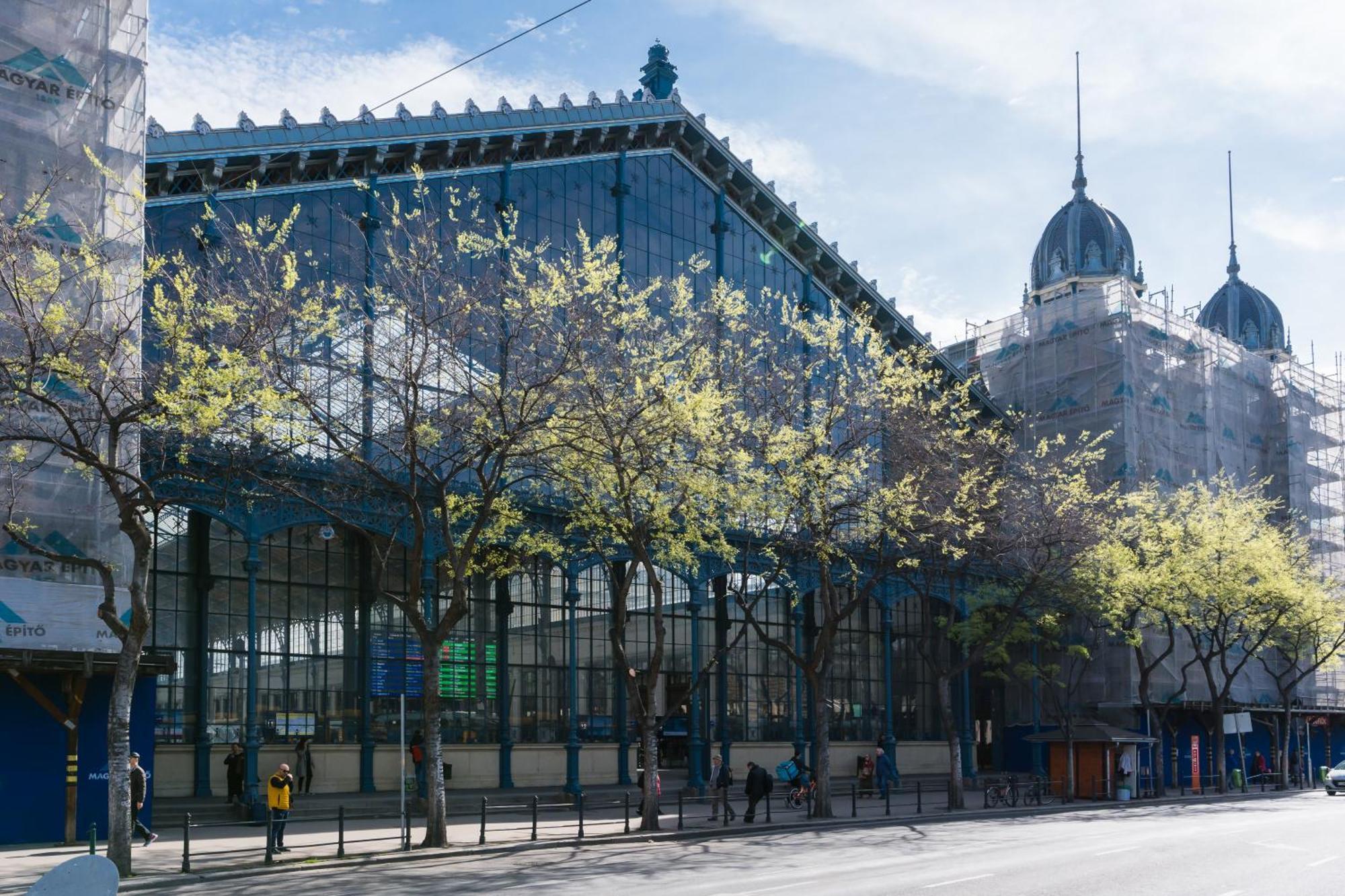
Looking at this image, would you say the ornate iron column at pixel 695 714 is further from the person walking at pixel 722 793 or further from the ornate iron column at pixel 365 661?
the ornate iron column at pixel 365 661

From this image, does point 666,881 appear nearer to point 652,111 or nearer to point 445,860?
point 445,860

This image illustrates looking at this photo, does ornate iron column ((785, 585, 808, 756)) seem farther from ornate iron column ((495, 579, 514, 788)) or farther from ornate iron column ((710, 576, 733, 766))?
ornate iron column ((495, 579, 514, 788))

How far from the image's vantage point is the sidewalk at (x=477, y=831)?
23688mm

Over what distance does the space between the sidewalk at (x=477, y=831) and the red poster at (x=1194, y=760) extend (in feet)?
35.8

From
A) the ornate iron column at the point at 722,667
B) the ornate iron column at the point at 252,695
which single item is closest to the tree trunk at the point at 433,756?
the ornate iron column at the point at 252,695

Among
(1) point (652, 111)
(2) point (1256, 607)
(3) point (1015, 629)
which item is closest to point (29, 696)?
(1) point (652, 111)

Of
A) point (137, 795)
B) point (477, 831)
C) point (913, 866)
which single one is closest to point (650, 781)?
point (477, 831)

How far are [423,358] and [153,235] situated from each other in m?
12.6

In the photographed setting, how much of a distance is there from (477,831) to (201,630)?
991 cm

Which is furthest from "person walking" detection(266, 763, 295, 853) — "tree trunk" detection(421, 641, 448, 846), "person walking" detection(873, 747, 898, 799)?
"person walking" detection(873, 747, 898, 799)

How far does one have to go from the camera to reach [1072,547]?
47.2 meters

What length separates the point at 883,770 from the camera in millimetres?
44500

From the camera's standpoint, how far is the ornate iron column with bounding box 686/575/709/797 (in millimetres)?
45188

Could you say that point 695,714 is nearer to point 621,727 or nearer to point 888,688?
point 621,727
